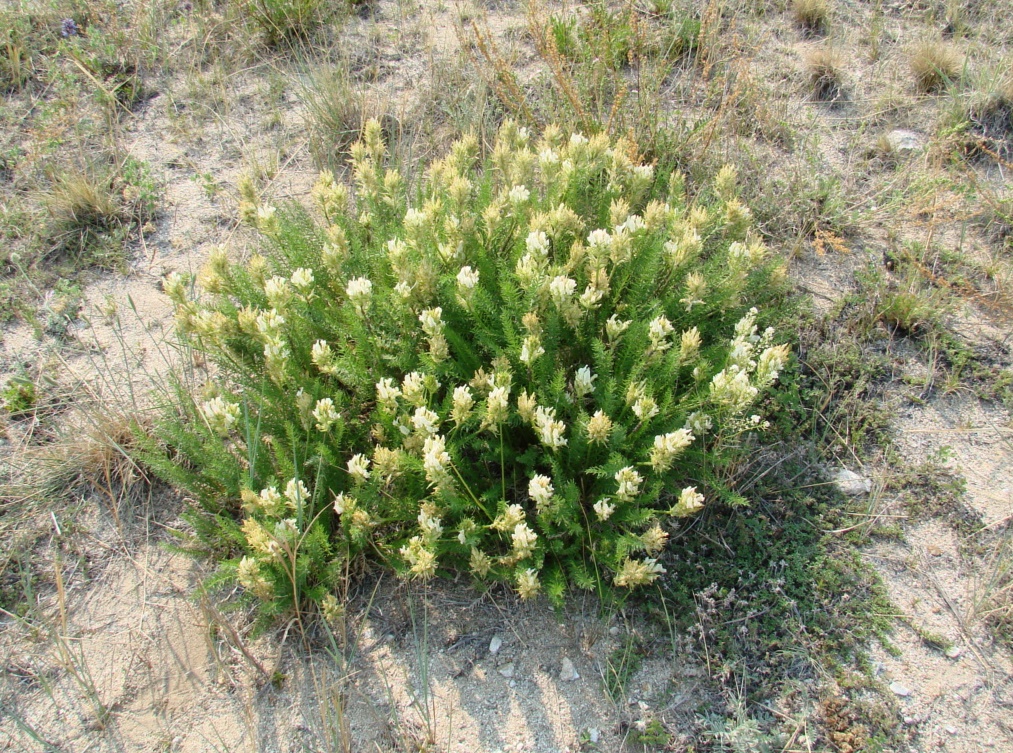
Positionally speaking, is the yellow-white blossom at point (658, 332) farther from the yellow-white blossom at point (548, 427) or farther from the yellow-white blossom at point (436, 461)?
the yellow-white blossom at point (436, 461)

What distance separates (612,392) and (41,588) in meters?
2.17

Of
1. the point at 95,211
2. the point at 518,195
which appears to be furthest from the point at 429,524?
the point at 95,211

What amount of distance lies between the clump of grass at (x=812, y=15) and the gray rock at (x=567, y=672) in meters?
4.29

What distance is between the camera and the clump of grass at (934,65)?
4312 millimetres

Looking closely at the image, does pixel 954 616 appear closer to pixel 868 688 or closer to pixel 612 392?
pixel 868 688

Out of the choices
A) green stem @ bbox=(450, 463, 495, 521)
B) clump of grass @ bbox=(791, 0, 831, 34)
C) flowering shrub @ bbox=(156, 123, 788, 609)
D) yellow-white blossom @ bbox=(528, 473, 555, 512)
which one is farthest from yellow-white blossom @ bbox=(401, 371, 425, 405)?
clump of grass @ bbox=(791, 0, 831, 34)

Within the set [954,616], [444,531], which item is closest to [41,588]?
[444,531]

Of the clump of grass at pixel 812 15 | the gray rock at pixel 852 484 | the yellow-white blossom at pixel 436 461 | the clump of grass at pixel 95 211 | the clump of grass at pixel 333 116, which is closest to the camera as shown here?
the yellow-white blossom at pixel 436 461

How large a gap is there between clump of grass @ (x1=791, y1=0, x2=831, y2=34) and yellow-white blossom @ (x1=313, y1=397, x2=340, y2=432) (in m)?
4.09

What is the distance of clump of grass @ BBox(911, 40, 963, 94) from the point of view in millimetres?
4312

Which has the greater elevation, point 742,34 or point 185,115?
point 185,115

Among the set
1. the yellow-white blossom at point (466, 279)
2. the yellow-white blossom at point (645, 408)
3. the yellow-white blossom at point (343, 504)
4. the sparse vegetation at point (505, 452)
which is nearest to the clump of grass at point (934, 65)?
the sparse vegetation at point (505, 452)

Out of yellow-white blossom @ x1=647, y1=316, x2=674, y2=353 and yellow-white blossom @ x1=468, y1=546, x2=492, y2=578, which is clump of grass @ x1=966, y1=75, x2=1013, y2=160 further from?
yellow-white blossom @ x1=468, y1=546, x2=492, y2=578

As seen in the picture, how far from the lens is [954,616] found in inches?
101
